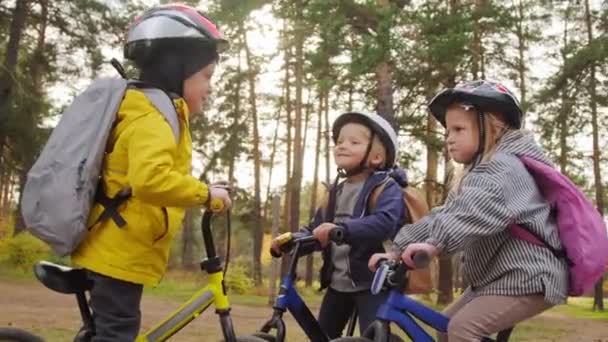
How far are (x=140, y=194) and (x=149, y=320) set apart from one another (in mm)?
7823

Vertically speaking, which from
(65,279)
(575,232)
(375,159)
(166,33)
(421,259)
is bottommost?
(65,279)

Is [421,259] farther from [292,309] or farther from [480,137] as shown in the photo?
[292,309]

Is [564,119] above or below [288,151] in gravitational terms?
above

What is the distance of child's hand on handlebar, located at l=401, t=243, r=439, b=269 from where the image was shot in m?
3.13

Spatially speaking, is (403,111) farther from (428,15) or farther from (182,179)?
(182,179)

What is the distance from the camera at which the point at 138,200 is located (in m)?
3.10

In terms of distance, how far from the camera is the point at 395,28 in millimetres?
15242

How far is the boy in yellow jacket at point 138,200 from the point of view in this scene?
3.02 meters

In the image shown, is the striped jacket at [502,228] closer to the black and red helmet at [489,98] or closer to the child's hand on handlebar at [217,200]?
the black and red helmet at [489,98]

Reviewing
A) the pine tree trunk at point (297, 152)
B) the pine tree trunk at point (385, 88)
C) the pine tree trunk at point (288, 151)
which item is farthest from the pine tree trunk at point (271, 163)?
the pine tree trunk at point (385, 88)

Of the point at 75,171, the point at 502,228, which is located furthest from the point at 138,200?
the point at 502,228

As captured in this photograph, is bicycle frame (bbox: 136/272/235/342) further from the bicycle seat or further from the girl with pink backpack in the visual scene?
the girl with pink backpack

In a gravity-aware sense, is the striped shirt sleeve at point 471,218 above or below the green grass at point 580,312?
above

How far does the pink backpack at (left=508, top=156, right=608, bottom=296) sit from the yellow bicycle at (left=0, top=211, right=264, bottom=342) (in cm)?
128
